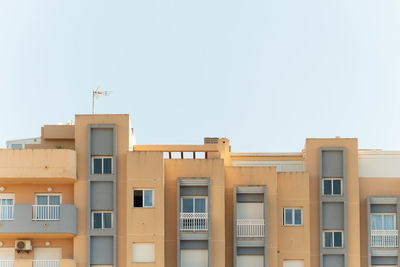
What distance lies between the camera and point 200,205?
253 feet

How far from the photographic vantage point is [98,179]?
76.0 meters

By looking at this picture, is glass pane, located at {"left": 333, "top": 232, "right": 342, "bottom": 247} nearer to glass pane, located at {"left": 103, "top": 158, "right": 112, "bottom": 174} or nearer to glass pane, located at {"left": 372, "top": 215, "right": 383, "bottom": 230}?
glass pane, located at {"left": 372, "top": 215, "right": 383, "bottom": 230}

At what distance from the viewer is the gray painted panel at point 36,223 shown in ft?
246

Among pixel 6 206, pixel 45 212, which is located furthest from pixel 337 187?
pixel 6 206

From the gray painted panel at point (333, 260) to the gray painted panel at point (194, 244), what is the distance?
7.84 meters

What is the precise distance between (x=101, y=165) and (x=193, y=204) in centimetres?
623

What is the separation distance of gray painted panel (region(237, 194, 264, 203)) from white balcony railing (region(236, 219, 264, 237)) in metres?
1.28

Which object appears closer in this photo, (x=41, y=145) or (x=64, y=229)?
(x=64, y=229)

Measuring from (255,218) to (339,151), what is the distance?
6943mm

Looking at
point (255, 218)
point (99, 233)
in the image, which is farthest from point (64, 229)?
point (255, 218)

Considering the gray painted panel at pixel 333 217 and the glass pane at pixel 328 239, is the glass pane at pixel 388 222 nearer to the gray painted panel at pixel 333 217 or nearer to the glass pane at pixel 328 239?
the gray painted panel at pixel 333 217

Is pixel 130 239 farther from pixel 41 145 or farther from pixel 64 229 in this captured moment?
pixel 41 145

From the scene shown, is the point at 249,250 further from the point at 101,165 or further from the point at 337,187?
the point at 101,165

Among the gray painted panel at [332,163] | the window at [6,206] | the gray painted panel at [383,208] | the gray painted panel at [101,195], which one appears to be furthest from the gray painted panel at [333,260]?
the window at [6,206]
